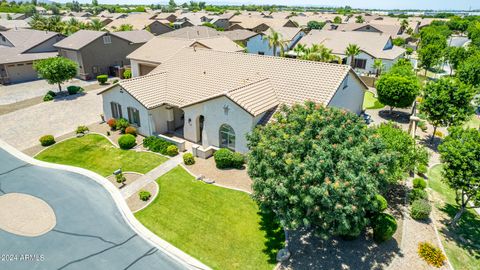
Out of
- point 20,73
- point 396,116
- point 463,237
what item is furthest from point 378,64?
point 20,73

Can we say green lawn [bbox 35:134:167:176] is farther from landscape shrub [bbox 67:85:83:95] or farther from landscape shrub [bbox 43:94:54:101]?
landscape shrub [bbox 67:85:83:95]

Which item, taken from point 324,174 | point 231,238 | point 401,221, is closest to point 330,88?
point 401,221

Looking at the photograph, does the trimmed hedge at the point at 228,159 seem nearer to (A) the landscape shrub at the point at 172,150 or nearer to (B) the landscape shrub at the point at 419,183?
(A) the landscape shrub at the point at 172,150

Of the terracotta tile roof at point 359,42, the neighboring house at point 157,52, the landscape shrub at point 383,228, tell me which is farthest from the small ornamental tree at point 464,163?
the terracotta tile roof at point 359,42

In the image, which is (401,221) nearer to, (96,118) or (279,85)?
(279,85)

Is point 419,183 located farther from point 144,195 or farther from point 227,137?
point 144,195
